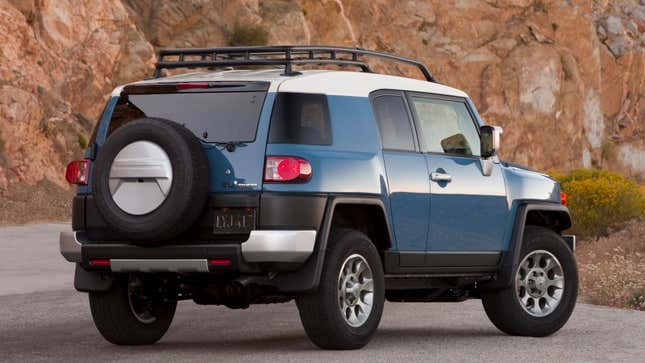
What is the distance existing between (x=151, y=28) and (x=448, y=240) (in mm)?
42213

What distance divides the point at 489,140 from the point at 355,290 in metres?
2.18

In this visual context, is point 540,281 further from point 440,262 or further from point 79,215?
point 79,215

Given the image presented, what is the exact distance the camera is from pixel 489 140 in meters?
11.9

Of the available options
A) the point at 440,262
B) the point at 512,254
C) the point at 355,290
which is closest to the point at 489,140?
the point at 512,254

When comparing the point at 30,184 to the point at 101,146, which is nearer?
the point at 101,146

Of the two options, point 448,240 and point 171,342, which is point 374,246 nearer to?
point 448,240

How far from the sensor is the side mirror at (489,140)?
38.8 ft

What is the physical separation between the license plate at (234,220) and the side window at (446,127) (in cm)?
211

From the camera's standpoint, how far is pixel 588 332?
12.3 metres

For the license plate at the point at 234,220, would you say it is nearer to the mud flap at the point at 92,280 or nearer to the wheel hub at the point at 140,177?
the wheel hub at the point at 140,177

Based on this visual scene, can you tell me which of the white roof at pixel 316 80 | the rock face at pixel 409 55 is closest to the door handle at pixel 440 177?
the white roof at pixel 316 80

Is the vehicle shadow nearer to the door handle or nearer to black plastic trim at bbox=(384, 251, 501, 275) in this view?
black plastic trim at bbox=(384, 251, 501, 275)

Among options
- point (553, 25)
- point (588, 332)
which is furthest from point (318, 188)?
point (553, 25)

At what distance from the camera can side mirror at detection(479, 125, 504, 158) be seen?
11836 mm
